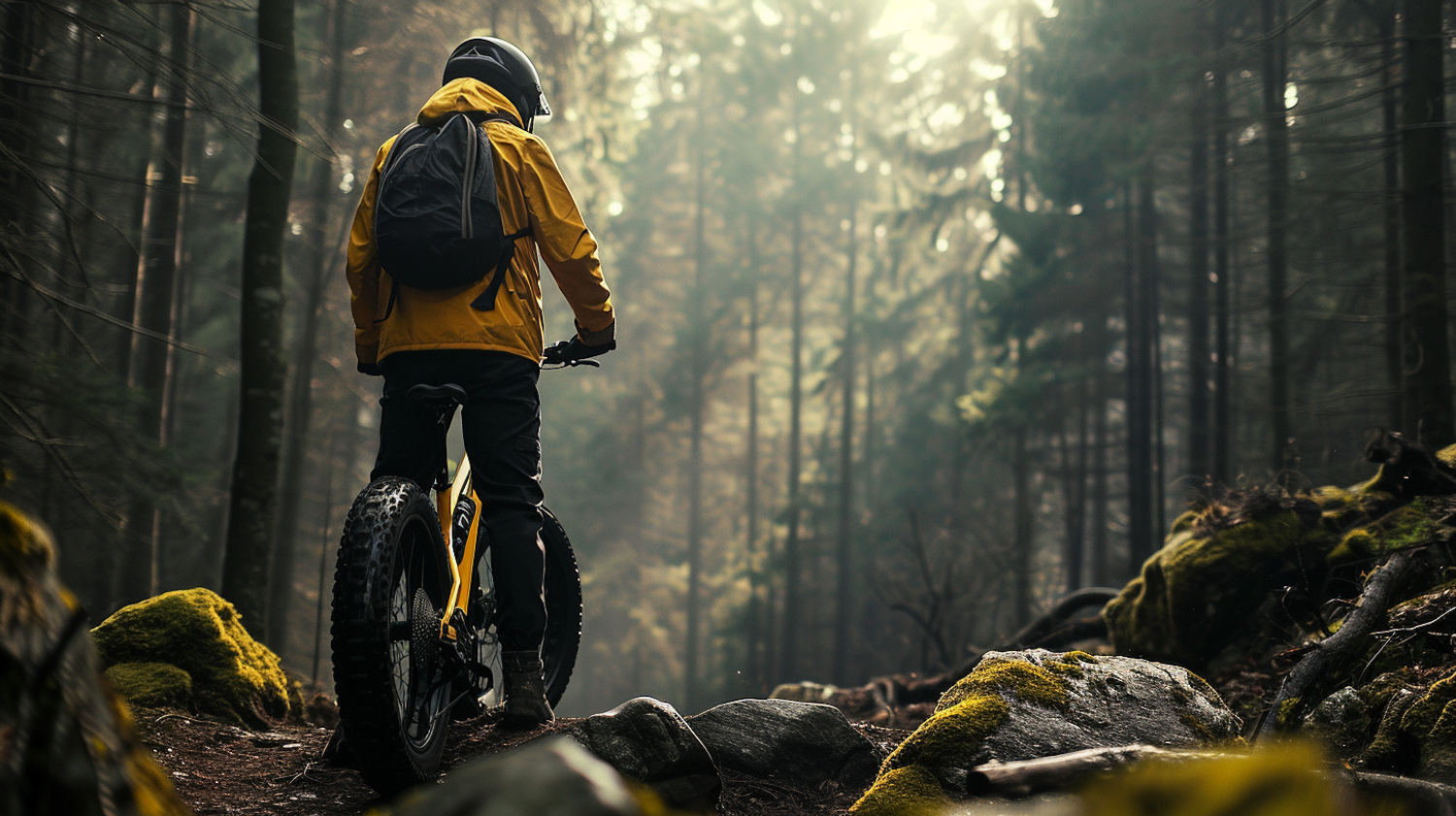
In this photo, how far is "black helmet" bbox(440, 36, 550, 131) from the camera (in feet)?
12.4

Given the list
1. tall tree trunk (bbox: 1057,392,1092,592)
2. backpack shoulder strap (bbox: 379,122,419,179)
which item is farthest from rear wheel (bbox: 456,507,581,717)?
tall tree trunk (bbox: 1057,392,1092,592)

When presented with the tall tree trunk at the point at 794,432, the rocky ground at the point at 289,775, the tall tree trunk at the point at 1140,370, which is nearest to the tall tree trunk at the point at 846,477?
Result: the tall tree trunk at the point at 794,432

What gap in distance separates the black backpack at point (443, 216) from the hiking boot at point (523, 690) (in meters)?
1.34

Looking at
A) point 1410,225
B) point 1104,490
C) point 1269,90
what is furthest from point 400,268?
point 1104,490

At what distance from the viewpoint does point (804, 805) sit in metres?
3.47

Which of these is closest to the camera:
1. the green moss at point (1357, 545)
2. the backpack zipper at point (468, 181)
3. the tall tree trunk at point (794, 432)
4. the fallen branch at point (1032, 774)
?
the fallen branch at point (1032, 774)

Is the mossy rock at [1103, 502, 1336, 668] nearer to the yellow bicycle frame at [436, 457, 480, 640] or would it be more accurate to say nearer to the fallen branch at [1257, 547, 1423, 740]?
the fallen branch at [1257, 547, 1423, 740]

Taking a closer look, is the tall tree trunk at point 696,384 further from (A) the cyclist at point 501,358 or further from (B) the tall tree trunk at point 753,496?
(A) the cyclist at point 501,358

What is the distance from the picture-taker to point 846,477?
2731 centimetres

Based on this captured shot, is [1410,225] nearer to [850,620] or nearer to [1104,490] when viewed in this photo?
[1104,490]

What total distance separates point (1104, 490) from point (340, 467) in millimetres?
18901

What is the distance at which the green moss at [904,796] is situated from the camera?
8.70 ft

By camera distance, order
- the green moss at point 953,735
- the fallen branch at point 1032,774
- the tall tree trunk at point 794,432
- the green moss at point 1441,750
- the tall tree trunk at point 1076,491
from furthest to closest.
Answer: the tall tree trunk at point 794,432, the tall tree trunk at point 1076,491, the green moss at point 953,735, the green moss at point 1441,750, the fallen branch at point 1032,774

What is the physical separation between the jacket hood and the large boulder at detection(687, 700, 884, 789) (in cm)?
266
